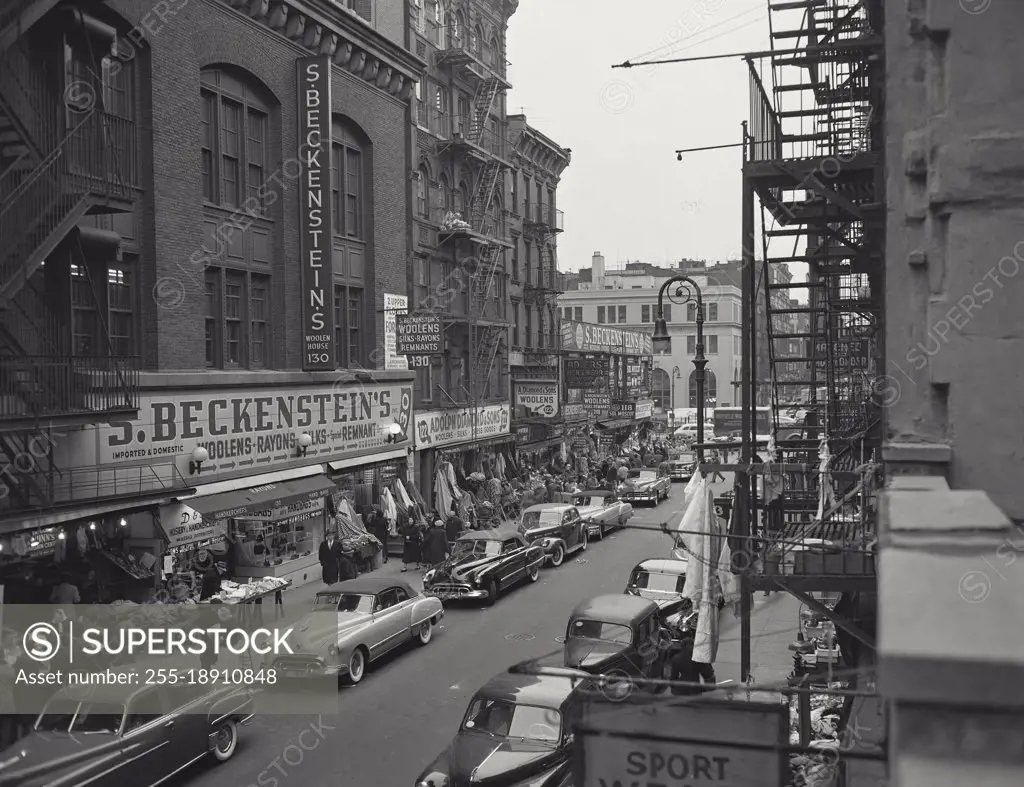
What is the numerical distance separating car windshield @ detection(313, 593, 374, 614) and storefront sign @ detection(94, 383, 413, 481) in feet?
16.1

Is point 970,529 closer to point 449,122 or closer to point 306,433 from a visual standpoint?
point 306,433

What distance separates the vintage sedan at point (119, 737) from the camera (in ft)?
32.9

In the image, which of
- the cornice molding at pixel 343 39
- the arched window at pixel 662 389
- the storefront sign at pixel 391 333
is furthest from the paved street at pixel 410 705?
the arched window at pixel 662 389

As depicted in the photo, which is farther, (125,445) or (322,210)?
(322,210)

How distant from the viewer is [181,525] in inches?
776

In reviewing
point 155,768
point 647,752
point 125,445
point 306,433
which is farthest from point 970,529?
point 306,433

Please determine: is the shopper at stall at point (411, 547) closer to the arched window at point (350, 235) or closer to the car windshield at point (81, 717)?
the arched window at point (350, 235)

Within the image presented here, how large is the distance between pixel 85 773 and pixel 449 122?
97.9 ft

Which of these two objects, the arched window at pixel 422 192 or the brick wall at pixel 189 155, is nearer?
the brick wall at pixel 189 155

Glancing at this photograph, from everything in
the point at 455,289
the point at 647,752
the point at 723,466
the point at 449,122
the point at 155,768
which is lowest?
the point at 155,768

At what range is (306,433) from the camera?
2497 centimetres

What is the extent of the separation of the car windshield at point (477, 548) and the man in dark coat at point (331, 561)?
2.90 m

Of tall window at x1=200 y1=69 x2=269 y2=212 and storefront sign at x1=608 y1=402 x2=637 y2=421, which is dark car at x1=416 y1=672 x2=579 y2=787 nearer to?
tall window at x1=200 y1=69 x2=269 y2=212

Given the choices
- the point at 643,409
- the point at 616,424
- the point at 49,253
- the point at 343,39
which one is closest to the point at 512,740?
the point at 49,253
